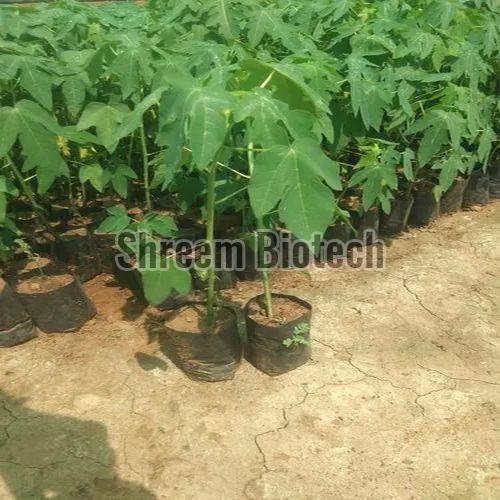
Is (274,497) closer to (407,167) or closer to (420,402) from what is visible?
(420,402)

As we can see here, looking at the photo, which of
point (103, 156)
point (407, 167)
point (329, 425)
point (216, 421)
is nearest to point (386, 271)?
point (407, 167)

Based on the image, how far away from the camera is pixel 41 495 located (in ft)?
5.60

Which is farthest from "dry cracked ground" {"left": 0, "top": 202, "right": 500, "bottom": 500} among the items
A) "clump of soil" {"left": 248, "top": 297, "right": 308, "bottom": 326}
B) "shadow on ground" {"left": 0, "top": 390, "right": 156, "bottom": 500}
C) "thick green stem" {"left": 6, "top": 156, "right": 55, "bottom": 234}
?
"thick green stem" {"left": 6, "top": 156, "right": 55, "bottom": 234}

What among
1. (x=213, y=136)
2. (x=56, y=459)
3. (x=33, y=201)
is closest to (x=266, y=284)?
(x=213, y=136)

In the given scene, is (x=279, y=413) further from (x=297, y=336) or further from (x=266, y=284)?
(x=266, y=284)

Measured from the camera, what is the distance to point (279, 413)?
80.3 inches

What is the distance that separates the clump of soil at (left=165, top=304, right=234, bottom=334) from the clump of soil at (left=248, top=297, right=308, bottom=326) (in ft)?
0.36

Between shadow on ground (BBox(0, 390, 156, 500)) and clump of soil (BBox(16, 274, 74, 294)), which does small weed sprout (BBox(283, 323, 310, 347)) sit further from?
clump of soil (BBox(16, 274, 74, 294))

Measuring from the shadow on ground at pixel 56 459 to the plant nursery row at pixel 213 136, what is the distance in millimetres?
473

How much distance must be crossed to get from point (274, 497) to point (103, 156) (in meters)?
1.76

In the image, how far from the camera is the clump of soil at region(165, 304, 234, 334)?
2.11 meters

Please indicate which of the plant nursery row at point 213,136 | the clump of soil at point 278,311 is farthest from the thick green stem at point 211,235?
the clump of soil at point 278,311

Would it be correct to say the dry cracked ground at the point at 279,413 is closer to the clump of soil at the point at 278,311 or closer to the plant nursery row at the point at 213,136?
the plant nursery row at the point at 213,136

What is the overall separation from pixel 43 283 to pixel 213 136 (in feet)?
4.75
